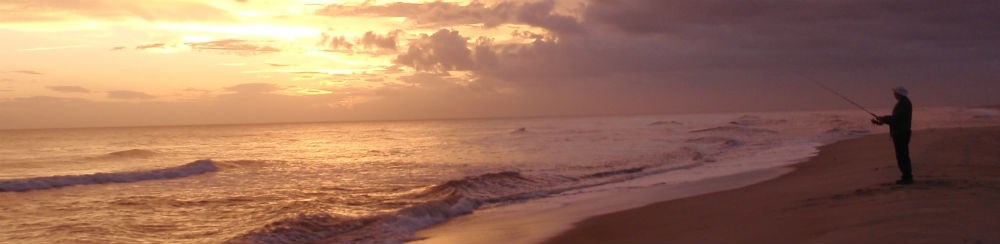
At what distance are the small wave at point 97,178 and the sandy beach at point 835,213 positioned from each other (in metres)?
17.3

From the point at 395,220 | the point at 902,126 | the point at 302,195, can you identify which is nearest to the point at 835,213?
the point at 902,126

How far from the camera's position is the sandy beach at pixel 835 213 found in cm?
713

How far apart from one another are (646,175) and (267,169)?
13806mm

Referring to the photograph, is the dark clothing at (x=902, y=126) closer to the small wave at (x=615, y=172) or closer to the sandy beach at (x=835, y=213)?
the sandy beach at (x=835, y=213)

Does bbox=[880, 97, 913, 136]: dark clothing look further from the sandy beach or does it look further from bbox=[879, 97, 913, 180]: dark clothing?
the sandy beach

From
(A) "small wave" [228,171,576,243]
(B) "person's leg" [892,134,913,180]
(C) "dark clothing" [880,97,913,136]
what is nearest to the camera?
(C) "dark clothing" [880,97,913,136]

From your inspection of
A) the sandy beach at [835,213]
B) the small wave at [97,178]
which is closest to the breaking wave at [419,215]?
the sandy beach at [835,213]

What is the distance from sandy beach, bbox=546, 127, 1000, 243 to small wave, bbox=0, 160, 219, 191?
17.3m

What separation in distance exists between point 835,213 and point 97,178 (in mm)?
22047

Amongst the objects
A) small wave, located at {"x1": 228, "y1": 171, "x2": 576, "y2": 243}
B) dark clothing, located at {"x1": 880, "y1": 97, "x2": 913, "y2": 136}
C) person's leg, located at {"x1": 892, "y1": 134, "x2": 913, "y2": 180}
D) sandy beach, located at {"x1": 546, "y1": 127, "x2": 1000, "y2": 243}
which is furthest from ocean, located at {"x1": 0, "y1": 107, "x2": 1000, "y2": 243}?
dark clothing, located at {"x1": 880, "y1": 97, "x2": 913, "y2": 136}

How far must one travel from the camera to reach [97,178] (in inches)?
928

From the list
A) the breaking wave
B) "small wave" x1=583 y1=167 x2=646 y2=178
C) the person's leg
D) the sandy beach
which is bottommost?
"small wave" x1=583 y1=167 x2=646 y2=178

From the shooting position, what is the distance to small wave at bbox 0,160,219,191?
21.4 metres

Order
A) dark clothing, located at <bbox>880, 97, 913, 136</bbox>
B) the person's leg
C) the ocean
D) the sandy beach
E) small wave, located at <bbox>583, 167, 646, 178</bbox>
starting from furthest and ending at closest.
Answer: small wave, located at <bbox>583, 167, 646, 178</bbox>
the ocean
the person's leg
dark clothing, located at <bbox>880, 97, 913, 136</bbox>
the sandy beach
